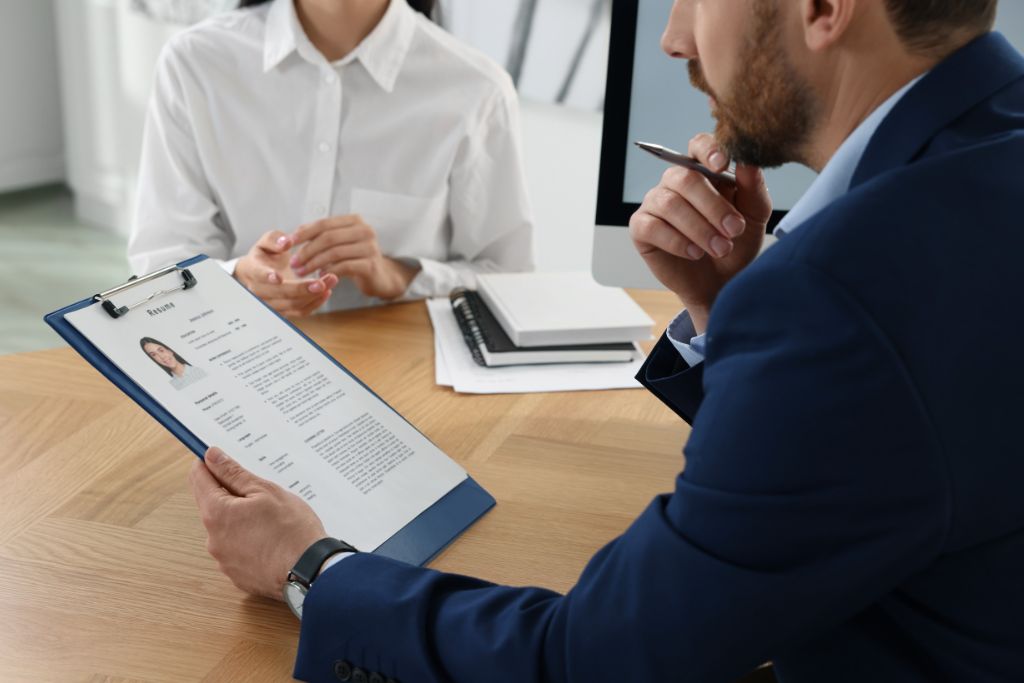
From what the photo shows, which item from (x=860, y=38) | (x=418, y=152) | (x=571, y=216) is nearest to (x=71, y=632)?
(x=860, y=38)

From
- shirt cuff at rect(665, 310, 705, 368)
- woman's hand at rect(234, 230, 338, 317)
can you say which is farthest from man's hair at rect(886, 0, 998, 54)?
woman's hand at rect(234, 230, 338, 317)

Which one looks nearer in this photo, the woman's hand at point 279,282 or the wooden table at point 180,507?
the wooden table at point 180,507

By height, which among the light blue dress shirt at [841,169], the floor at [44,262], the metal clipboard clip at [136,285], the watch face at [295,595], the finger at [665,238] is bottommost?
the floor at [44,262]

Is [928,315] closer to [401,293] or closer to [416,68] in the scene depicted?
[401,293]

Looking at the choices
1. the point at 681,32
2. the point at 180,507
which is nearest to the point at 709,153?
the point at 681,32

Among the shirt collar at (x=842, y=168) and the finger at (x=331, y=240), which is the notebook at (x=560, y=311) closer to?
the finger at (x=331, y=240)

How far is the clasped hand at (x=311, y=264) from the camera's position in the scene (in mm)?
1424

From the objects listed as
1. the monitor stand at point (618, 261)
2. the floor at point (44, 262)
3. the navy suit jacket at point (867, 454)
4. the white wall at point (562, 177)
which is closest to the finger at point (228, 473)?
the navy suit jacket at point (867, 454)

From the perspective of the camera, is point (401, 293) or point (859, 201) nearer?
point (859, 201)

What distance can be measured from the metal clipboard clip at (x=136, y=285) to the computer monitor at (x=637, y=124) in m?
0.50

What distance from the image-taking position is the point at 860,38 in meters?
0.69

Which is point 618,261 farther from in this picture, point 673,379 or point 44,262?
point 44,262

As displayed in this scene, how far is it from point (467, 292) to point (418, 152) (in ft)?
1.45

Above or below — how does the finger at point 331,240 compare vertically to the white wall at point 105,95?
above
